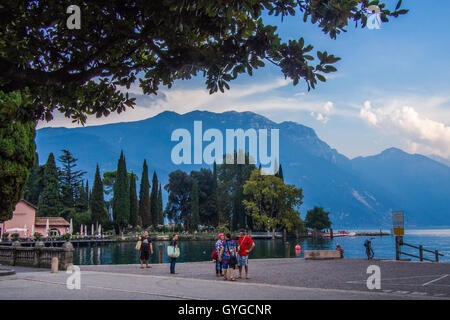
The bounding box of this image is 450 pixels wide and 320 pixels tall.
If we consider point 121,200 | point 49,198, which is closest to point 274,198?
point 121,200

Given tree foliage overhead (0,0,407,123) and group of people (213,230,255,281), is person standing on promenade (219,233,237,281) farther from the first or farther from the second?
tree foliage overhead (0,0,407,123)

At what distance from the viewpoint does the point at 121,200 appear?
84.9 metres

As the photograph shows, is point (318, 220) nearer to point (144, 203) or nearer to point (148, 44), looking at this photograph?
point (144, 203)

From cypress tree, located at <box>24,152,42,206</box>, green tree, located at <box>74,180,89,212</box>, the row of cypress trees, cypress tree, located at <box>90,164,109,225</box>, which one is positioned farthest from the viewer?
green tree, located at <box>74,180,89,212</box>

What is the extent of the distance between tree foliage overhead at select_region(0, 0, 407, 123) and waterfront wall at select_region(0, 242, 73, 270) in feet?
52.0

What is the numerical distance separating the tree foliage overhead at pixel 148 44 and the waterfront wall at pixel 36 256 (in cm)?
1584

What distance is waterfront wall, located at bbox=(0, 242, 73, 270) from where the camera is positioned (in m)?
21.8

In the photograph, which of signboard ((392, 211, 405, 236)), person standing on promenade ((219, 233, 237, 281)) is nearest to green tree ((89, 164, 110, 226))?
signboard ((392, 211, 405, 236))

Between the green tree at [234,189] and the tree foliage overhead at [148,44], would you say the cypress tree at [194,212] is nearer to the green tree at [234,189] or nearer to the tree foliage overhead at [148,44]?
the green tree at [234,189]

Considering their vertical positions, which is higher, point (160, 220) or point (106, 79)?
point (106, 79)

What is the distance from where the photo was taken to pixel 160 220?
10506cm
